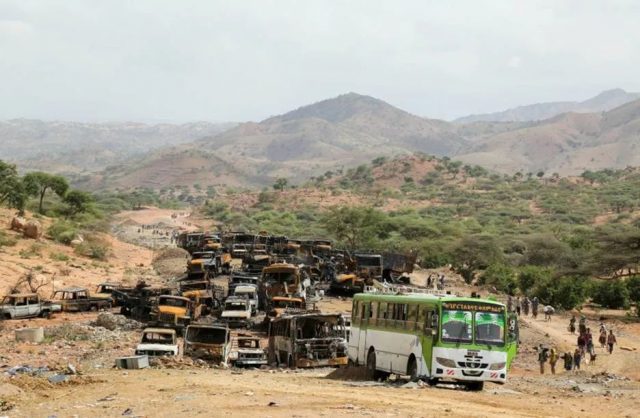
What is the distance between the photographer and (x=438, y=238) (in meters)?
99.5

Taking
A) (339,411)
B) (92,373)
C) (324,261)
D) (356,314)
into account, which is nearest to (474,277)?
(324,261)

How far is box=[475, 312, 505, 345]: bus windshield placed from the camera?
21688 mm

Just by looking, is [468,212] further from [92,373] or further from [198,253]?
[92,373]

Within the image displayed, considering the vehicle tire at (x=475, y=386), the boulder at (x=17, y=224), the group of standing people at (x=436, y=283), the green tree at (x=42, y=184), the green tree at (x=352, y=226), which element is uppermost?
the green tree at (x=42, y=184)

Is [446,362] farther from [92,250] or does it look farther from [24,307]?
[92,250]

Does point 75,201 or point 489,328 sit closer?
point 489,328

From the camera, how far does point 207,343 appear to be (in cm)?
2817

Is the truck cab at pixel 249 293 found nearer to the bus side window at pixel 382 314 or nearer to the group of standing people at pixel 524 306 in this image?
the group of standing people at pixel 524 306

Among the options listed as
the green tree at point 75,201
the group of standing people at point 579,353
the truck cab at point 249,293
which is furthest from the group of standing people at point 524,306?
the green tree at point 75,201

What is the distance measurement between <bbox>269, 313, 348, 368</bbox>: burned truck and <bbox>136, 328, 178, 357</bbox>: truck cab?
3.28 meters

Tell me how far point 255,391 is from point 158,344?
9.91 m

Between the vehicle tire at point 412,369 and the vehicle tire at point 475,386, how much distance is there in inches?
49.8

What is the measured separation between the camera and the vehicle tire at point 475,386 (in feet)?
72.0

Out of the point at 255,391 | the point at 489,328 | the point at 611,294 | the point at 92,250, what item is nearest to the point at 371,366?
the point at 489,328
